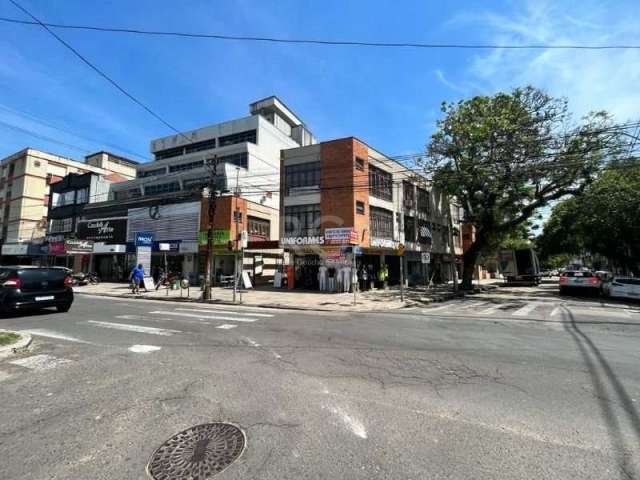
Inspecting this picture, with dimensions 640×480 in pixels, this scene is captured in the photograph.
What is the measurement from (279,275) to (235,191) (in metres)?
9.57

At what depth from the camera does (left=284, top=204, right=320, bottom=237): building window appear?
25547mm

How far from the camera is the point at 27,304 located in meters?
10.7

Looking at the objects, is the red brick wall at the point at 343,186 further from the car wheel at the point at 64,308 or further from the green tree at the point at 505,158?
the car wheel at the point at 64,308

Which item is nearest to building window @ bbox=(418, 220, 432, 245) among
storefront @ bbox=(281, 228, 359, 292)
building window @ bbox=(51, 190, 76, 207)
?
Result: storefront @ bbox=(281, 228, 359, 292)

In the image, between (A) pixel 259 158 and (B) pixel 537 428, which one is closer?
(B) pixel 537 428

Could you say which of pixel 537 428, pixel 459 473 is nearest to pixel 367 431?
pixel 459 473

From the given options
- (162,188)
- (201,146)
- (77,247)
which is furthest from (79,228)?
Result: (201,146)

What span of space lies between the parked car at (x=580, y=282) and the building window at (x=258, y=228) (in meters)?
24.0

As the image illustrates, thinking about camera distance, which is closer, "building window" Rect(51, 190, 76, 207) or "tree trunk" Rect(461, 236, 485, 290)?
"tree trunk" Rect(461, 236, 485, 290)

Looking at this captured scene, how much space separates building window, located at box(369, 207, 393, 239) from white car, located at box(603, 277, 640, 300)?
567 inches

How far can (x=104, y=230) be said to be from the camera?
34.8 m

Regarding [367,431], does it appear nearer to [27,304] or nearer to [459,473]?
[459,473]

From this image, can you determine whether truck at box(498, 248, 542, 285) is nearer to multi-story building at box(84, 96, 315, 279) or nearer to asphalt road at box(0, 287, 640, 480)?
multi-story building at box(84, 96, 315, 279)

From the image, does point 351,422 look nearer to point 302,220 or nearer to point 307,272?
point 307,272
